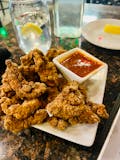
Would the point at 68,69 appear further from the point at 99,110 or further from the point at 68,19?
the point at 68,19

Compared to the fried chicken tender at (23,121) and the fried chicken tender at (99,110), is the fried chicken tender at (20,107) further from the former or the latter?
the fried chicken tender at (99,110)

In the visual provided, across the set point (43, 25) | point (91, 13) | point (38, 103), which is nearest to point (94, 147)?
point (38, 103)

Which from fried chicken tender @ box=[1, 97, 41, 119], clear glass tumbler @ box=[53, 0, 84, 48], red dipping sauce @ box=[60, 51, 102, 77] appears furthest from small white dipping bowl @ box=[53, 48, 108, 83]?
clear glass tumbler @ box=[53, 0, 84, 48]

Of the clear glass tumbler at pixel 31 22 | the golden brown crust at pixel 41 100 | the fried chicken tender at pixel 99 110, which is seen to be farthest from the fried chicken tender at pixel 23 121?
the clear glass tumbler at pixel 31 22

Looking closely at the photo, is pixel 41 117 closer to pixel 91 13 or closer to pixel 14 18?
pixel 14 18

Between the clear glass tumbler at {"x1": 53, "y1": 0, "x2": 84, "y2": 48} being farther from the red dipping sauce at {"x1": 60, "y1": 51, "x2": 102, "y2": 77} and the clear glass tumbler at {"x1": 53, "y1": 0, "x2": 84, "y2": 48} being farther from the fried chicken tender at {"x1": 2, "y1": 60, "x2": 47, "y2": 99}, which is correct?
the fried chicken tender at {"x1": 2, "y1": 60, "x2": 47, "y2": 99}
